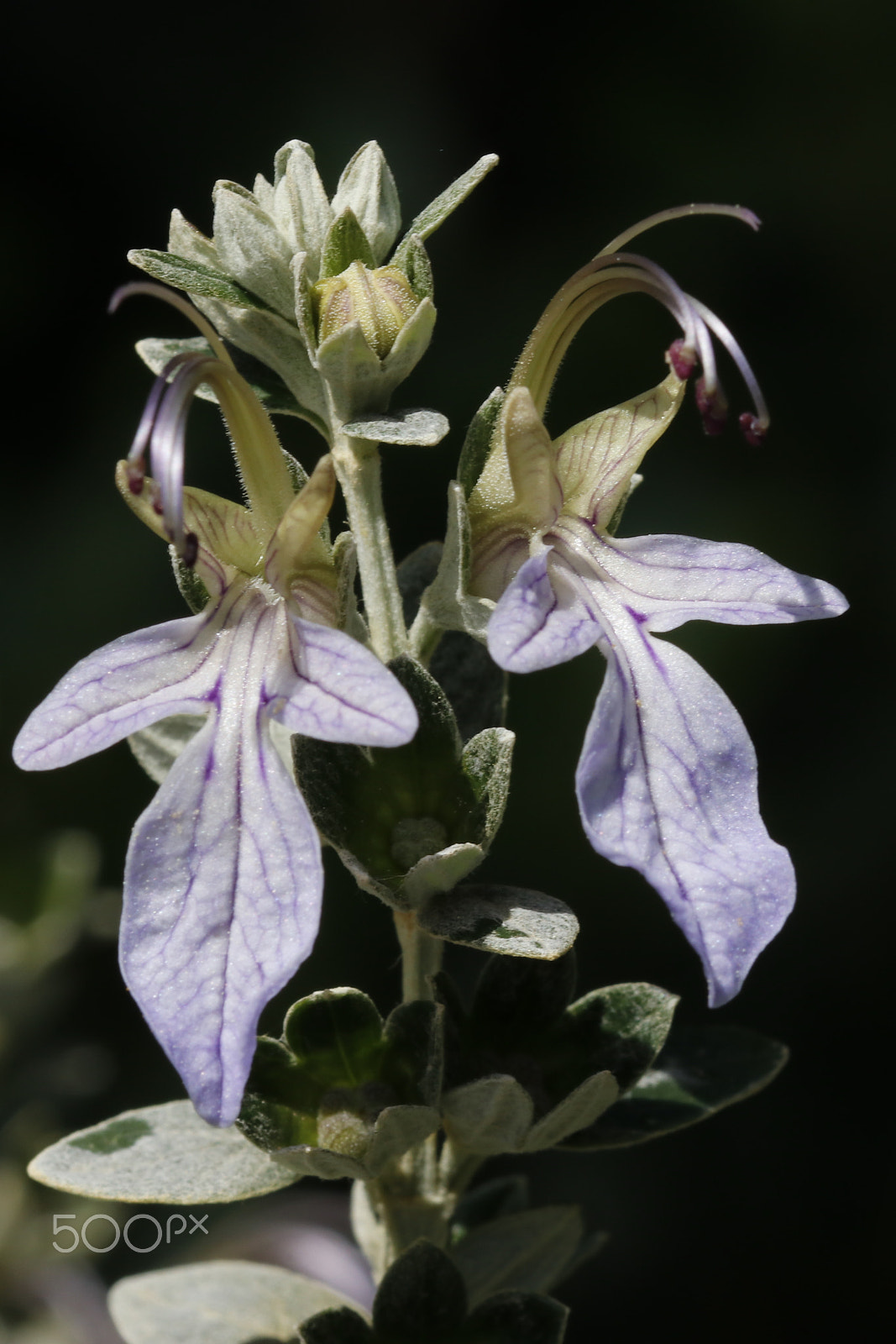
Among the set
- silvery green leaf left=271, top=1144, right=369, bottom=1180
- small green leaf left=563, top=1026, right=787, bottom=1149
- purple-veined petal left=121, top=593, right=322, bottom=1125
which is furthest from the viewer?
small green leaf left=563, top=1026, right=787, bottom=1149

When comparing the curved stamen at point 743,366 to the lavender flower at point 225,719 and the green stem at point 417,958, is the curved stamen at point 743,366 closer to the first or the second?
the lavender flower at point 225,719

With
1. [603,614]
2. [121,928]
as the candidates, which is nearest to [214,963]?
[121,928]

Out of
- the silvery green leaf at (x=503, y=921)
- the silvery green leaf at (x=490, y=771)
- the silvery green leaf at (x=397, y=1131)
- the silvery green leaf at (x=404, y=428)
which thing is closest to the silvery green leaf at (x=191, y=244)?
the silvery green leaf at (x=404, y=428)

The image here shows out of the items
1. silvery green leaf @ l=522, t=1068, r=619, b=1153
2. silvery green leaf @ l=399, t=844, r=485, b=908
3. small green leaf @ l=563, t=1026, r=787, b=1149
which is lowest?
small green leaf @ l=563, t=1026, r=787, b=1149

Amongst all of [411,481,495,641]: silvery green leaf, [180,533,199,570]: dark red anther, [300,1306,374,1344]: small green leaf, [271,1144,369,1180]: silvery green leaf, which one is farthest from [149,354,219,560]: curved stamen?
[300,1306,374,1344]: small green leaf

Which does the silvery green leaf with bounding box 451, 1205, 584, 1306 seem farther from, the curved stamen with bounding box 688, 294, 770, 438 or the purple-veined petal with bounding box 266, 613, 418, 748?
the curved stamen with bounding box 688, 294, 770, 438

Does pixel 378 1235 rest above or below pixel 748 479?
below

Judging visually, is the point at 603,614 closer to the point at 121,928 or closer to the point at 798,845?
the point at 121,928
